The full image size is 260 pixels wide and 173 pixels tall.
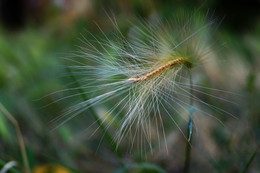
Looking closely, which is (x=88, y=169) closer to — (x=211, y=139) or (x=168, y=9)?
(x=211, y=139)

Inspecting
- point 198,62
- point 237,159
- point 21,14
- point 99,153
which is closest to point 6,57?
point 99,153

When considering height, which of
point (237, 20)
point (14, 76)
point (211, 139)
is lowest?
point (211, 139)

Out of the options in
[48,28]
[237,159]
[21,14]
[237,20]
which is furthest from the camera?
[21,14]

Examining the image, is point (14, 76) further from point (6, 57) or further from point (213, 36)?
point (213, 36)

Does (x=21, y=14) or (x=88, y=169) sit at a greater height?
(x=21, y=14)

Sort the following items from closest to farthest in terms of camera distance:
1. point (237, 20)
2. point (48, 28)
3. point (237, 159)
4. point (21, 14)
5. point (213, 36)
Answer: point (237, 159), point (213, 36), point (237, 20), point (48, 28), point (21, 14)

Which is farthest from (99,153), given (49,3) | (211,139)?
(49,3)

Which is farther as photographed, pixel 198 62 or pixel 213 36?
pixel 213 36
